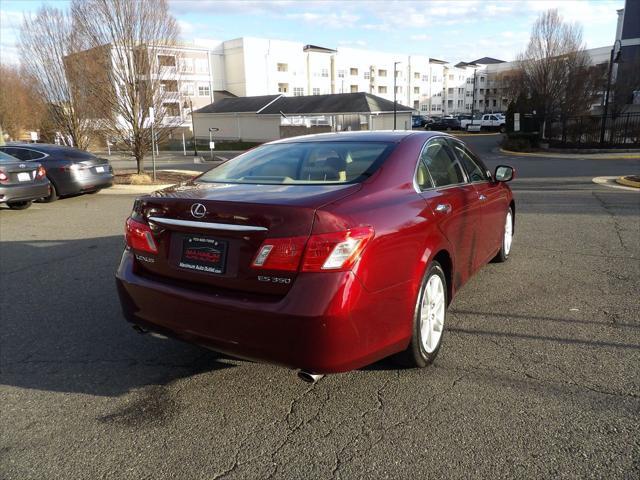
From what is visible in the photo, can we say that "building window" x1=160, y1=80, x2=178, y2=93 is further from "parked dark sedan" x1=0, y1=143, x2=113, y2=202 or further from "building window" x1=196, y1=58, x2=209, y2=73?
"building window" x1=196, y1=58, x2=209, y2=73

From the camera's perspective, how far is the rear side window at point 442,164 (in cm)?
377

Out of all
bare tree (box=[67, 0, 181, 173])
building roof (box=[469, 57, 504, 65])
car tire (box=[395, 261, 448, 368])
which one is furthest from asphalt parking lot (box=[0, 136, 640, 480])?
building roof (box=[469, 57, 504, 65])

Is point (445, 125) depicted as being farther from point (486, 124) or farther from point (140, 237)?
point (140, 237)

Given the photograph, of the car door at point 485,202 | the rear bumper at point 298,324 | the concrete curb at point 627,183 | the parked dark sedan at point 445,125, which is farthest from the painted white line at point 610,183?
the parked dark sedan at point 445,125

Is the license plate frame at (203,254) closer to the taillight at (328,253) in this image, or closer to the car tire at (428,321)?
the taillight at (328,253)

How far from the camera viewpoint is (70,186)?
12.5m

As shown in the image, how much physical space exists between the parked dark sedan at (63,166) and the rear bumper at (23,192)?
1251 mm

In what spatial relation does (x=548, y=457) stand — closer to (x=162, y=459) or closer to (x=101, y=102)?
(x=162, y=459)

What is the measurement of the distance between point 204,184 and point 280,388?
4.89 ft

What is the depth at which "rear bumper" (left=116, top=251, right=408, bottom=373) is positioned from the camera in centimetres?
254

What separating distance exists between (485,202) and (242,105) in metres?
47.6

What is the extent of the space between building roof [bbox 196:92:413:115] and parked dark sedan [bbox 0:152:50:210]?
32.0 metres

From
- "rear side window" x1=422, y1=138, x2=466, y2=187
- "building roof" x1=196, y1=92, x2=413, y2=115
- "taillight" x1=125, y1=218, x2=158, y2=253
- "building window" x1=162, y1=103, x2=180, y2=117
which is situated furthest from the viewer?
"building roof" x1=196, y1=92, x2=413, y2=115

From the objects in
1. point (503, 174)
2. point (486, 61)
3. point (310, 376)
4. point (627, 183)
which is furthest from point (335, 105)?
point (486, 61)
